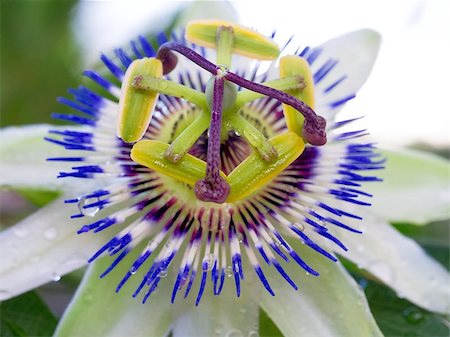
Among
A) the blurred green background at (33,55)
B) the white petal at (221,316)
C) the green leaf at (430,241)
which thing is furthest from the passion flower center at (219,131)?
the blurred green background at (33,55)

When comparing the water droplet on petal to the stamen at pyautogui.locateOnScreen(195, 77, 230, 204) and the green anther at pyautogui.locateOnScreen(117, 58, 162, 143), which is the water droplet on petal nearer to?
the stamen at pyautogui.locateOnScreen(195, 77, 230, 204)

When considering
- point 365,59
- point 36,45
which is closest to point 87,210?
point 365,59

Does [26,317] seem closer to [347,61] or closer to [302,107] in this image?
[302,107]

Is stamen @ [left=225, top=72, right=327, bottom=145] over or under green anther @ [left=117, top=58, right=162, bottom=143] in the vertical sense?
over

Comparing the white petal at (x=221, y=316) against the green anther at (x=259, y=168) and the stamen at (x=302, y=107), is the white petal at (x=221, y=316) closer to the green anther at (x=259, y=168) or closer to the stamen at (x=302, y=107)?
the green anther at (x=259, y=168)

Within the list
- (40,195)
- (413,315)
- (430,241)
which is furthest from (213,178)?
(430,241)

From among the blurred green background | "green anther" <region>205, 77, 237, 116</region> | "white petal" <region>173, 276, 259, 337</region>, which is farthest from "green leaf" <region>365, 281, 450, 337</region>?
the blurred green background
